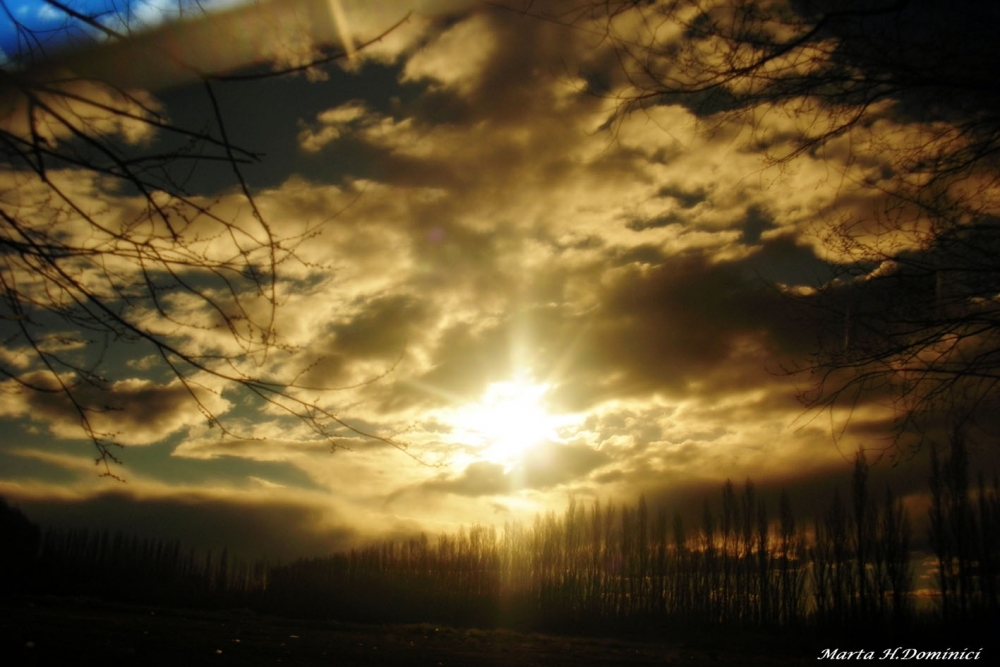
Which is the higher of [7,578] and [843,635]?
[7,578]

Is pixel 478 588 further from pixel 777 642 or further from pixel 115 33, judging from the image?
pixel 115 33

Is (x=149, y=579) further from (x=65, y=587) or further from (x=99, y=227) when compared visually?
(x=99, y=227)

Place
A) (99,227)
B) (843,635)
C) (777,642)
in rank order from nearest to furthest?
(99,227) → (777,642) → (843,635)

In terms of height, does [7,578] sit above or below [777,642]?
above

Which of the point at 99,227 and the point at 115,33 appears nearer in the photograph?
the point at 115,33

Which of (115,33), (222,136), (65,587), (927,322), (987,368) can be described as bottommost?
(65,587)

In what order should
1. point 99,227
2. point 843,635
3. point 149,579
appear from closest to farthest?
point 99,227
point 843,635
point 149,579

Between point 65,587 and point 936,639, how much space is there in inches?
2146

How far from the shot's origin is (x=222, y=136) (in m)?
3.60

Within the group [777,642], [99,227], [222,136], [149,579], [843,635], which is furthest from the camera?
[149,579]

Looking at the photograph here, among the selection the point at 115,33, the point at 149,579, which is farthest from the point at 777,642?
the point at 149,579

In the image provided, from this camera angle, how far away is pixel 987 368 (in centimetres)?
490

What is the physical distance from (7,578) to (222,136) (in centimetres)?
4326

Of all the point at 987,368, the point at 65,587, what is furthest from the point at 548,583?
the point at 987,368
